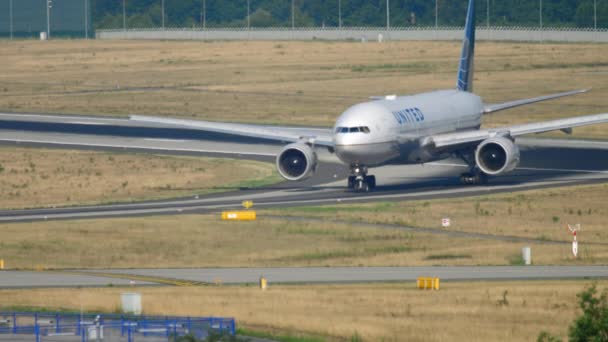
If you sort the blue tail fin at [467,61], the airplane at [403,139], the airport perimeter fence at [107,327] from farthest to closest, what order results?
1. the blue tail fin at [467,61]
2. the airplane at [403,139]
3. the airport perimeter fence at [107,327]

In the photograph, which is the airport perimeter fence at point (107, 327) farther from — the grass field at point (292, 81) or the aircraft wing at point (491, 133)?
the grass field at point (292, 81)

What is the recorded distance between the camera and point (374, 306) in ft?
151

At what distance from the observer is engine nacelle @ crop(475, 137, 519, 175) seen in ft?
247

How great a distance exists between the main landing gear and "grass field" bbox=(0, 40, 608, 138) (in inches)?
1403

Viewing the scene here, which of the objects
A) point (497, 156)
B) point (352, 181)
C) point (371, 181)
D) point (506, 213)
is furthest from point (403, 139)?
point (506, 213)

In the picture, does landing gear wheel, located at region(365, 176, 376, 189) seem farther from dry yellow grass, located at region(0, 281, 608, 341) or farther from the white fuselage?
dry yellow grass, located at region(0, 281, 608, 341)

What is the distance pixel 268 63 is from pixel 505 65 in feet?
117

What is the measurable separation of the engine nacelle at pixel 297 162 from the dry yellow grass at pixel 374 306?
26.6 meters

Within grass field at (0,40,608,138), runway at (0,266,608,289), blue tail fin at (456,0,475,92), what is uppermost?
grass field at (0,40,608,138)

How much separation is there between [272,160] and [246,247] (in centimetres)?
3484

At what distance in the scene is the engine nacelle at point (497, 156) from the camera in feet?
247

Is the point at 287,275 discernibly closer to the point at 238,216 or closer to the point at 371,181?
the point at 238,216

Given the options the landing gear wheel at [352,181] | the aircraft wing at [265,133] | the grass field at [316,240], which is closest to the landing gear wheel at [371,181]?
the landing gear wheel at [352,181]

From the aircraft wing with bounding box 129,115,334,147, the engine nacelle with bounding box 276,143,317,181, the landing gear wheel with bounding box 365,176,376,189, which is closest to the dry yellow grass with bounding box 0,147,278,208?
the aircraft wing with bounding box 129,115,334,147
